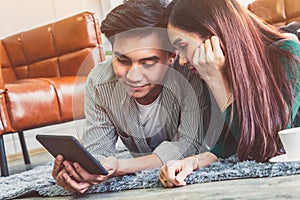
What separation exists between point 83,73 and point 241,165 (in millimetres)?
428

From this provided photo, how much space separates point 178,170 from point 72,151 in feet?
0.68

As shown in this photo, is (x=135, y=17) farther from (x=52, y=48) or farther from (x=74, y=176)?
(x=52, y=48)

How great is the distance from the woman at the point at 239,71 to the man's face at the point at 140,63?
0.05m

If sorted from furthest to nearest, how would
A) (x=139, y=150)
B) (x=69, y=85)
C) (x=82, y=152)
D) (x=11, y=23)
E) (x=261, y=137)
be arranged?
(x=11, y=23) → (x=69, y=85) → (x=139, y=150) → (x=261, y=137) → (x=82, y=152)

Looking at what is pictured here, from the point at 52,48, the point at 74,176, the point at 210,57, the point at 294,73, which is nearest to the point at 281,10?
the point at 52,48

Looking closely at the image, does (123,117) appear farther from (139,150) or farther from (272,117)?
(272,117)

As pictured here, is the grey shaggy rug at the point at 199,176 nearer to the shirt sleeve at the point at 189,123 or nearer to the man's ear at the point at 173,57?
the shirt sleeve at the point at 189,123

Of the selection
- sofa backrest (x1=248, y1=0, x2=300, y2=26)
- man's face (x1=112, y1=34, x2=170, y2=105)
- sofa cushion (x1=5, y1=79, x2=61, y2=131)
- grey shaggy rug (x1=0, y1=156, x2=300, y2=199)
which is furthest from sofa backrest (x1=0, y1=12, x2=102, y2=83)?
man's face (x1=112, y1=34, x2=170, y2=105)

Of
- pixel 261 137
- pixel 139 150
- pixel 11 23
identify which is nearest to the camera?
pixel 261 137

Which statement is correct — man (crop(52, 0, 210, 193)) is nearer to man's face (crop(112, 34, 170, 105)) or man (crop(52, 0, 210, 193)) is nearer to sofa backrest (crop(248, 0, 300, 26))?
man's face (crop(112, 34, 170, 105))

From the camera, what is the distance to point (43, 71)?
2.45 m

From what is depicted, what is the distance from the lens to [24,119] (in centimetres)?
189

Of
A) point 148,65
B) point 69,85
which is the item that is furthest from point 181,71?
point 69,85

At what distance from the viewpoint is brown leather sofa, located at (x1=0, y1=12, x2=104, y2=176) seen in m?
1.86
